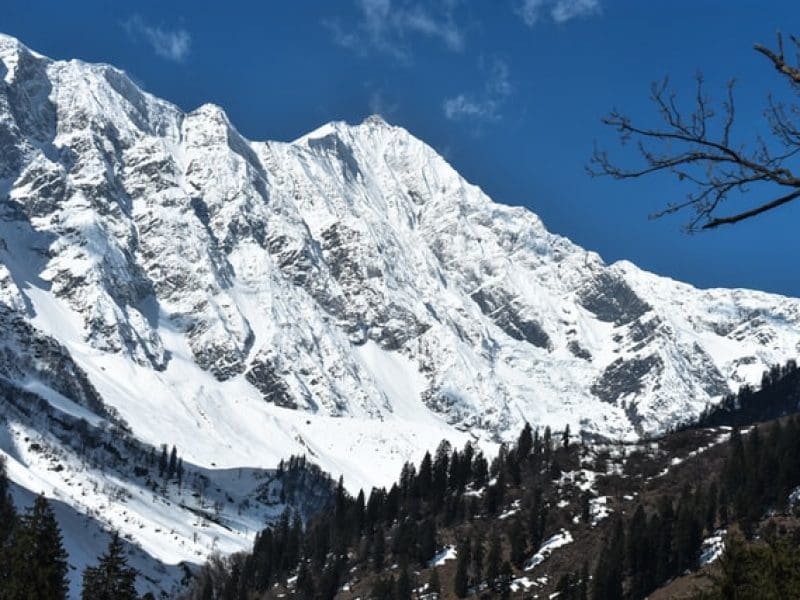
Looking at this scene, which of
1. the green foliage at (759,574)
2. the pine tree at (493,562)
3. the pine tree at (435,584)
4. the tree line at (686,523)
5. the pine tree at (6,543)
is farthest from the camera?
the pine tree at (435,584)

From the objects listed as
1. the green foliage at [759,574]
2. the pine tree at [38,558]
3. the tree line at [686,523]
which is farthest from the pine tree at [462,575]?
the green foliage at [759,574]

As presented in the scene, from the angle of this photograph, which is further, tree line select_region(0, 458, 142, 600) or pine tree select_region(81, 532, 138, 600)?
pine tree select_region(81, 532, 138, 600)

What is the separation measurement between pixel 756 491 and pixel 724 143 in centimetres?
18042

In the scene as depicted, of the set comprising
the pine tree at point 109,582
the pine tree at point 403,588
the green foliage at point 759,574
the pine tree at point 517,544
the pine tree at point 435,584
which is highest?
the pine tree at point 517,544

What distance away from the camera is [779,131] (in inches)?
514

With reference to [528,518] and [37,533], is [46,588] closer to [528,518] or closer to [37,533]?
[37,533]

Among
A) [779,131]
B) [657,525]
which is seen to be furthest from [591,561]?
[779,131]

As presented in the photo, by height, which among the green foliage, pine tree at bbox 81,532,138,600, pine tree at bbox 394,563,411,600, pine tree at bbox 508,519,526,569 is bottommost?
pine tree at bbox 81,532,138,600

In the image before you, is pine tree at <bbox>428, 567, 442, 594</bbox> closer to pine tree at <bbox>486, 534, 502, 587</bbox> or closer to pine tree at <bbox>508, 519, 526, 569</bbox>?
pine tree at <bbox>486, 534, 502, 587</bbox>

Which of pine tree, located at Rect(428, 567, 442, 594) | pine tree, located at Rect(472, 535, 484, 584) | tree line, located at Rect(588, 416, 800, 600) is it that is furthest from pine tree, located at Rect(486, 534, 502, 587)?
tree line, located at Rect(588, 416, 800, 600)

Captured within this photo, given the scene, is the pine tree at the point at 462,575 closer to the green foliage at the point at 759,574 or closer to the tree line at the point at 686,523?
the tree line at the point at 686,523

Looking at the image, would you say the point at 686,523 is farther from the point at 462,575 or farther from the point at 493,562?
the point at 462,575

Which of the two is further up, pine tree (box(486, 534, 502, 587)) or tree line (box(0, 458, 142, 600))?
pine tree (box(486, 534, 502, 587))

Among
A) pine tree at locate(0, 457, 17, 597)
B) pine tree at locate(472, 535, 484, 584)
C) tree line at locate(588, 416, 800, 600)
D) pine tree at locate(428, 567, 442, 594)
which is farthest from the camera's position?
pine tree at locate(472, 535, 484, 584)
